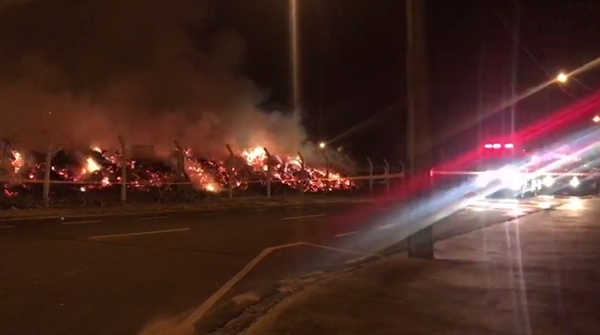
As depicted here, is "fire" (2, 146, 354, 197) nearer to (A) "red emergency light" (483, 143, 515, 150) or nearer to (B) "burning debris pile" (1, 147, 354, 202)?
(B) "burning debris pile" (1, 147, 354, 202)

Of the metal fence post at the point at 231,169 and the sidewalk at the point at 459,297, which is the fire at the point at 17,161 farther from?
the sidewalk at the point at 459,297

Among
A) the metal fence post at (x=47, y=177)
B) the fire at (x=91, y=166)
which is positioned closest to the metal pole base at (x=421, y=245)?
the metal fence post at (x=47, y=177)

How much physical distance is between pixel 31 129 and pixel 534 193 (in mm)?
18561

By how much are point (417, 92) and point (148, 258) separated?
4187mm

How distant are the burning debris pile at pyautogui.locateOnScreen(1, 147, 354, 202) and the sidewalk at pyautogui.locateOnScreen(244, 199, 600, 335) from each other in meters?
12.4

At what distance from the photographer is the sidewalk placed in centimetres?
612

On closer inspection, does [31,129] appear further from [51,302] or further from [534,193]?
[534,193]

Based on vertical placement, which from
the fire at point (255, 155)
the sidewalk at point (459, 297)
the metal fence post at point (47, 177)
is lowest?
the sidewalk at point (459, 297)

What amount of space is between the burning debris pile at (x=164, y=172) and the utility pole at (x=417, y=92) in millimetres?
11867

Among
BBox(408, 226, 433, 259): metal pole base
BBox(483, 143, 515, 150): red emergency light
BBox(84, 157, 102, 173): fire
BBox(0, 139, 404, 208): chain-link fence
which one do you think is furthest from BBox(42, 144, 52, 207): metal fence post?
BBox(483, 143, 515, 150): red emergency light

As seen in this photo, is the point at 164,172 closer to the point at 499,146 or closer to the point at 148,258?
the point at 499,146

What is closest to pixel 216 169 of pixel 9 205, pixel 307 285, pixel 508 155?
pixel 9 205

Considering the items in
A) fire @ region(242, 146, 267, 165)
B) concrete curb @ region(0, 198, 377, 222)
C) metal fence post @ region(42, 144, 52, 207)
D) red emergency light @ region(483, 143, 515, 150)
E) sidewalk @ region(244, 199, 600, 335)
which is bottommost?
sidewalk @ region(244, 199, 600, 335)

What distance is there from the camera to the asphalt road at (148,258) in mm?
6887
